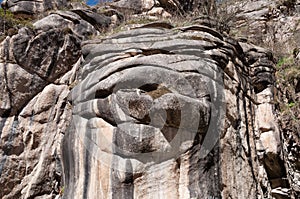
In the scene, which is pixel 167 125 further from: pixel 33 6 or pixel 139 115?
pixel 33 6

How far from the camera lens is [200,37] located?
660 cm

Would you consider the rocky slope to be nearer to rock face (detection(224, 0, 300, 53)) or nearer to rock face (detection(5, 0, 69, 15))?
rock face (detection(5, 0, 69, 15))

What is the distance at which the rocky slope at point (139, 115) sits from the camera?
527cm

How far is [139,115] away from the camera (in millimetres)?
5355

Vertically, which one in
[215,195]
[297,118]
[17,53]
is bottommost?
[215,195]

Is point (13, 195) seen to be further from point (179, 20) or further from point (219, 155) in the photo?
point (179, 20)

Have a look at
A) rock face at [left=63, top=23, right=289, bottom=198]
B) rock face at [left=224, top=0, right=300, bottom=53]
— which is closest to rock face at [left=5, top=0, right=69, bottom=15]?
rock face at [left=63, top=23, right=289, bottom=198]

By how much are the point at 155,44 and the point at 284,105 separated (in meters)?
3.59

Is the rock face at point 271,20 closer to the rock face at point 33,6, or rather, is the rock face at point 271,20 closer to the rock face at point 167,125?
the rock face at point 33,6

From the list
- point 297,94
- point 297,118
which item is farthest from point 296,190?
point 297,94

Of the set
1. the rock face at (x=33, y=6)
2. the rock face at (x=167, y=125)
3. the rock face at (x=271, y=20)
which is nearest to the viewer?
the rock face at (x=167, y=125)

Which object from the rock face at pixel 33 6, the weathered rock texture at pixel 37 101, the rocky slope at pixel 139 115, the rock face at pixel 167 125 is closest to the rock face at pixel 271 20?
the rocky slope at pixel 139 115

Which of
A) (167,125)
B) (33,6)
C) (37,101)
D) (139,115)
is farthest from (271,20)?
(139,115)

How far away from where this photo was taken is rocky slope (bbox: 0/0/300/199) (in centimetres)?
527
